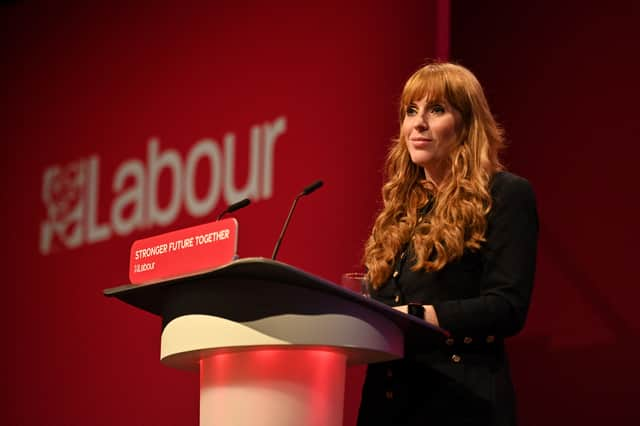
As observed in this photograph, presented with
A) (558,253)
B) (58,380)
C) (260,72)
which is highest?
(260,72)

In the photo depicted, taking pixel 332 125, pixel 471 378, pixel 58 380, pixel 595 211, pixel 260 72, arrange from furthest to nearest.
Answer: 1. pixel 58 380
2. pixel 260 72
3. pixel 332 125
4. pixel 595 211
5. pixel 471 378

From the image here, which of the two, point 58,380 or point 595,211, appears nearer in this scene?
point 595,211

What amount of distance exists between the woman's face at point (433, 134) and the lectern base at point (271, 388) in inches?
27.7

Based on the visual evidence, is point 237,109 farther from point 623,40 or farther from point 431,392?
point 431,392

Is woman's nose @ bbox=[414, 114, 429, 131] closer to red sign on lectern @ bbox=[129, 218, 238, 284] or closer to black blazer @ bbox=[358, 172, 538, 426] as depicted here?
black blazer @ bbox=[358, 172, 538, 426]

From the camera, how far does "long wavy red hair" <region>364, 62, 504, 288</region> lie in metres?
2.03

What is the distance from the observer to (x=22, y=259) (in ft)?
14.8

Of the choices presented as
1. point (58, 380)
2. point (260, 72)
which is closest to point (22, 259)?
point (58, 380)

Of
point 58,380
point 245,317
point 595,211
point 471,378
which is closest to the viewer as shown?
point 245,317

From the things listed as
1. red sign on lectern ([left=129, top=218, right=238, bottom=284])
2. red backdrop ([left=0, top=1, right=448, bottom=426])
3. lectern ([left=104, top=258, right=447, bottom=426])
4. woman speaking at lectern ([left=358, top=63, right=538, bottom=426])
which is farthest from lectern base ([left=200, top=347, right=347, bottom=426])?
red backdrop ([left=0, top=1, right=448, bottom=426])

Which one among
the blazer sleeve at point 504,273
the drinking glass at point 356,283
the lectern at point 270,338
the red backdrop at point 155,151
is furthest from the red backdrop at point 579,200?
the lectern at point 270,338

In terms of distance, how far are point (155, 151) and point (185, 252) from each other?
103 inches

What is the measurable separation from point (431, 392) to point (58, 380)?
9.08ft

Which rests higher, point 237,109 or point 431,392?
point 237,109
